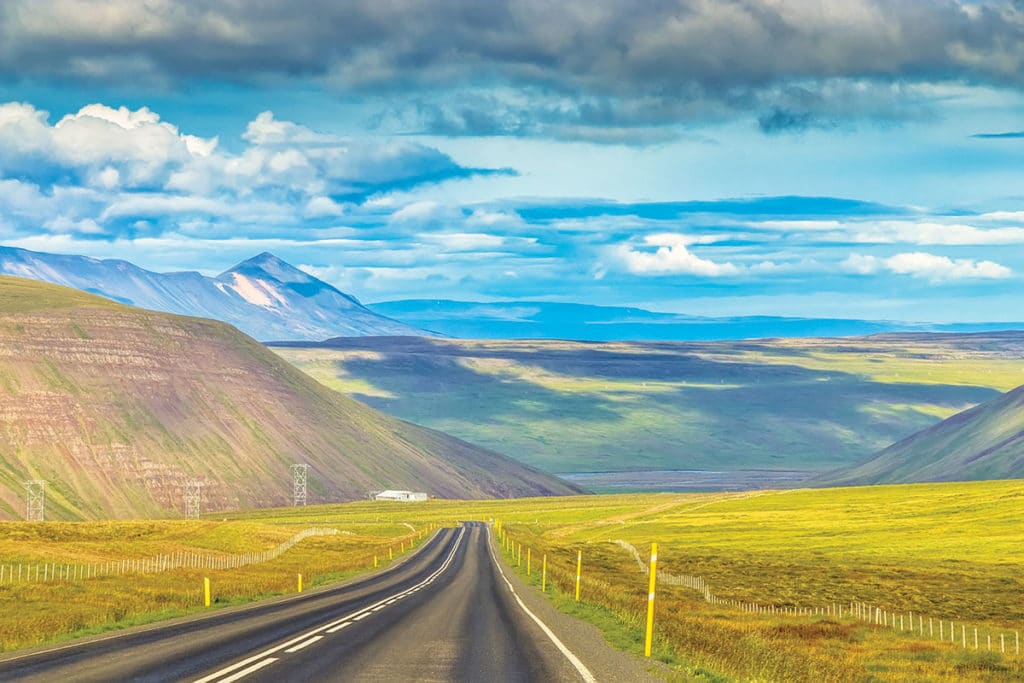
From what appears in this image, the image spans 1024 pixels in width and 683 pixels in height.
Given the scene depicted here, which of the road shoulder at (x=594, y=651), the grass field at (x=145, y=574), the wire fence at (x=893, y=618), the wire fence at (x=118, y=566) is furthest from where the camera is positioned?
the wire fence at (x=118, y=566)

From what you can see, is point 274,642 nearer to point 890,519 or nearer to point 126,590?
point 126,590

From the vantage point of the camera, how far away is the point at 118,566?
7412cm

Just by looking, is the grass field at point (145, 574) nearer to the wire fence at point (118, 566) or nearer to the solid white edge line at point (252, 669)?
the wire fence at point (118, 566)

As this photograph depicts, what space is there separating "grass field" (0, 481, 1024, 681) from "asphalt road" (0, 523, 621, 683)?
9.09ft

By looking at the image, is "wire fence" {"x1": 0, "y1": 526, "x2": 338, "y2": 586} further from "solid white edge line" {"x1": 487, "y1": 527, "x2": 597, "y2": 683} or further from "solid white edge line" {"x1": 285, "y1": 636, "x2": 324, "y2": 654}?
"solid white edge line" {"x1": 285, "y1": 636, "x2": 324, "y2": 654}

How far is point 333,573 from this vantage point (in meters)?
74.1

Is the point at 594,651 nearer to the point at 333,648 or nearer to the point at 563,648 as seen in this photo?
the point at 563,648

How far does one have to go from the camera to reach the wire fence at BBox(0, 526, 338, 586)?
6200 cm

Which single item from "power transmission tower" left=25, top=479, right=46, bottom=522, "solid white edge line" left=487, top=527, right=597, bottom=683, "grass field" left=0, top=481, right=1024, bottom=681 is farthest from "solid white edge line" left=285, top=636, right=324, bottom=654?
"power transmission tower" left=25, top=479, right=46, bottom=522

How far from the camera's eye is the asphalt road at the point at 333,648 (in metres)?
23.2

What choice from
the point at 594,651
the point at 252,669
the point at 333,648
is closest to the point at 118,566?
the point at 333,648

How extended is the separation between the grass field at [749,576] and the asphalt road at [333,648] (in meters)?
2.77

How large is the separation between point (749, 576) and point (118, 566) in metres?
43.1

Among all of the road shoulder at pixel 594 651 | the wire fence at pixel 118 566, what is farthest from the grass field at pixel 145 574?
the road shoulder at pixel 594 651
